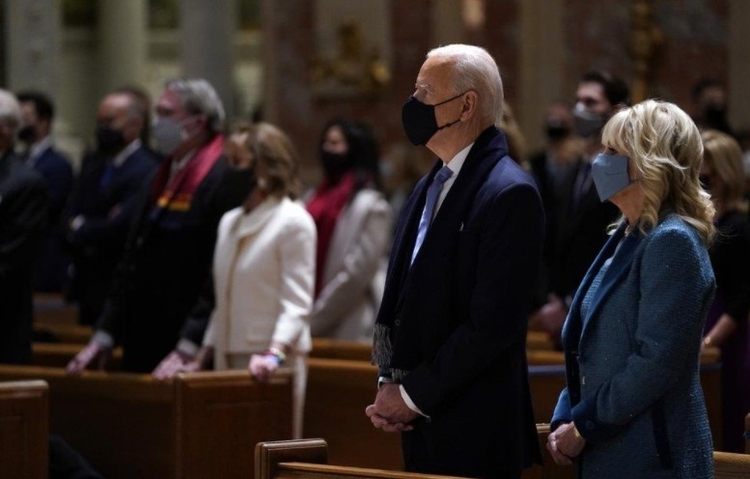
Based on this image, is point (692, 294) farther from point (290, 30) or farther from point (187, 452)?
point (290, 30)

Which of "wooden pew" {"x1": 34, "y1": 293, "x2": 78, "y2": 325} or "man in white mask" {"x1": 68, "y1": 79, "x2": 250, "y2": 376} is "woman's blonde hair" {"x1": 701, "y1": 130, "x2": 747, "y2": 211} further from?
"wooden pew" {"x1": 34, "y1": 293, "x2": 78, "y2": 325}

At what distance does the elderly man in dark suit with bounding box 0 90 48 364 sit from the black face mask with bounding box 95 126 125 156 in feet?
4.15

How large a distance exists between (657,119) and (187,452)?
2489 mm

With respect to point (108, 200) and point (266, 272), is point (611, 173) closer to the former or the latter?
point (266, 272)

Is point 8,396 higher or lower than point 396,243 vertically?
lower

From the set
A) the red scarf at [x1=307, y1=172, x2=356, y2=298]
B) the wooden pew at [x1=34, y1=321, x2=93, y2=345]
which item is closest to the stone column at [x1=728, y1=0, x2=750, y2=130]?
the red scarf at [x1=307, y1=172, x2=356, y2=298]

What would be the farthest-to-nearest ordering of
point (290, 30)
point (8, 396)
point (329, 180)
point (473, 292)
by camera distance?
point (290, 30), point (329, 180), point (8, 396), point (473, 292)

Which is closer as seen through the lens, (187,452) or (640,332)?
(640,332)

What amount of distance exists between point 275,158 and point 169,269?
0.72 m

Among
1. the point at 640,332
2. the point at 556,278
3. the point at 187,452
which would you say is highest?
the point at 640,332

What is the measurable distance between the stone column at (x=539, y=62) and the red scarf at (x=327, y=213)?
456 cm

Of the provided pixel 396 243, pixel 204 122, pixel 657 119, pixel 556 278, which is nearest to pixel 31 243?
pixel 204 122

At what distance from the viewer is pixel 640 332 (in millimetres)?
3709

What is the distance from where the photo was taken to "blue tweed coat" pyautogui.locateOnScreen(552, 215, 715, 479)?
12.1 feet
